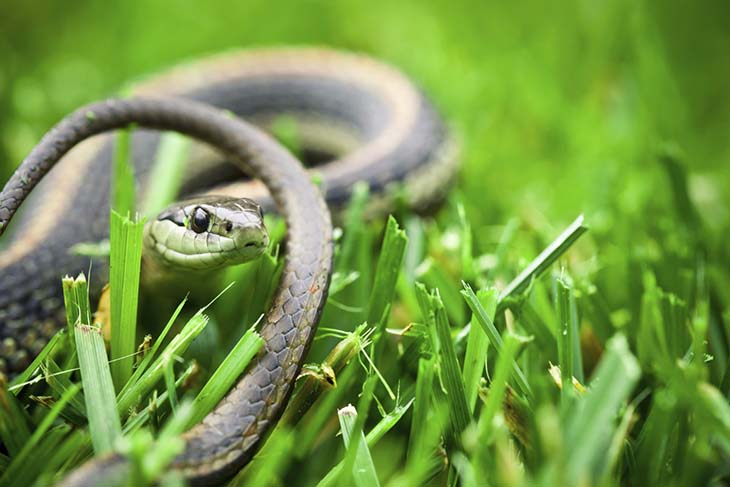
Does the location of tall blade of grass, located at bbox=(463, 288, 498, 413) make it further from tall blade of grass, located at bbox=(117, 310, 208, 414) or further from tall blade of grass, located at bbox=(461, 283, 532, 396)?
tall blade of grass, located at bbox=(117, 310, 208, 414)

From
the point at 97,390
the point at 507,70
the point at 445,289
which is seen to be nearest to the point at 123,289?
the point at 97,390

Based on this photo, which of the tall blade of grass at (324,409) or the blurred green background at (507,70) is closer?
the tall blade of grass at (324,409)

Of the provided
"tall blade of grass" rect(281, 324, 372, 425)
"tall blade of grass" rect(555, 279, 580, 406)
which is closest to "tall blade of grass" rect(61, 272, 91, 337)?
"tall blade of grass" rect(281, 324, 372, 425)

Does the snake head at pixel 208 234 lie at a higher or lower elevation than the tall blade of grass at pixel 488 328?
higher

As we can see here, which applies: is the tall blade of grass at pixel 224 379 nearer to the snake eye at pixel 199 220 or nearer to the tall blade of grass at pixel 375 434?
the tall blade of grass at pixel 375 434

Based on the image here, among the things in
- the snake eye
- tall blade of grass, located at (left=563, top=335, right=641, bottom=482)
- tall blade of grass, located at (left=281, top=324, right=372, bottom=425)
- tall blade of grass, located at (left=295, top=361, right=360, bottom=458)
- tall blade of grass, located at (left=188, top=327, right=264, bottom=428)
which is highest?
the snake eye

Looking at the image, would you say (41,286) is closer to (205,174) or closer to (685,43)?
(205,174)

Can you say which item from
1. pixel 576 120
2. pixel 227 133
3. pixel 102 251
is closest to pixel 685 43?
pixel 576 120

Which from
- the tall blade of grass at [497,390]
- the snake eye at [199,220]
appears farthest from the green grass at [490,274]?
the snake eye at [199,220]
